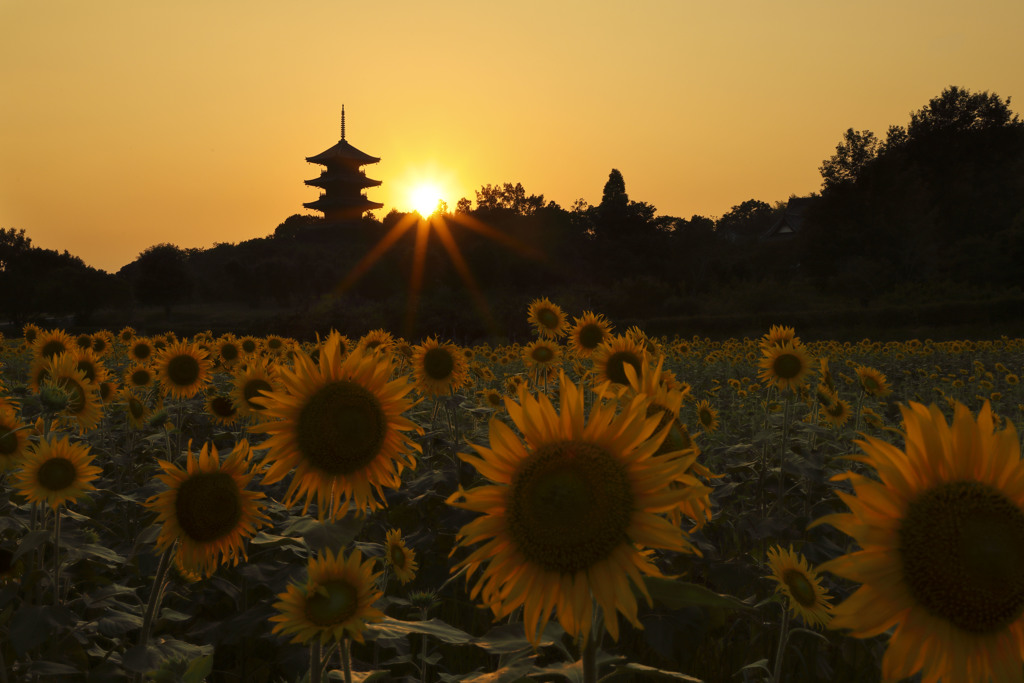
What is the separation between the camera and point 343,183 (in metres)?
89.7

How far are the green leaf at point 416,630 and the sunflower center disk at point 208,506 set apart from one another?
80 cm

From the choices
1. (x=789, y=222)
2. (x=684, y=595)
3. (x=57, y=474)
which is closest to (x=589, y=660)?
(x=684, y=595)

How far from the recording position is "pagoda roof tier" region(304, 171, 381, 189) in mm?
89312

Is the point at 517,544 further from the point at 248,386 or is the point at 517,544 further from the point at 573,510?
the point at 248,386

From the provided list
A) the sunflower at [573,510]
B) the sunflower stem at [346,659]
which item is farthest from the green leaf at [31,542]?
the sunflower at [573,510]

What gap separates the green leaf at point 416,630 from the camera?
1.95 meters

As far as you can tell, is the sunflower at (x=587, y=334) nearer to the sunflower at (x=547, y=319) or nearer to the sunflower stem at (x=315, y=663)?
the sunflower at (x=547, y=319)

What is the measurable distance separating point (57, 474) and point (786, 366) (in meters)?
5.42

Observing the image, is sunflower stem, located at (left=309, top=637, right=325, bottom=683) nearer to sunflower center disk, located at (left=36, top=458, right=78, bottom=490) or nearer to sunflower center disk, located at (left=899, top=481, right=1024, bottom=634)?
sunflower center disk, located at (left=899, top=481, right=1024, bottom=634)

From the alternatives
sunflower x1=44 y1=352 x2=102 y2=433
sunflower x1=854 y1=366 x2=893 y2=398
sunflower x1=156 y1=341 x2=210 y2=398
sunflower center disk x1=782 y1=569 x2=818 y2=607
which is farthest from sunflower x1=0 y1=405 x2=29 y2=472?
sunflower x1=854 y1=366 x2=893 y2=398

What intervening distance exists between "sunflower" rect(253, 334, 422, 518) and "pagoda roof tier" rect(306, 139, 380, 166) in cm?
9085

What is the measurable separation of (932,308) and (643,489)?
1356 inches

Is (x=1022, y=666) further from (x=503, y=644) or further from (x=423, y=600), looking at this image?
(x=423, y=600)

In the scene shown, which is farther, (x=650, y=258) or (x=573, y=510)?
(x=650, y=258)
